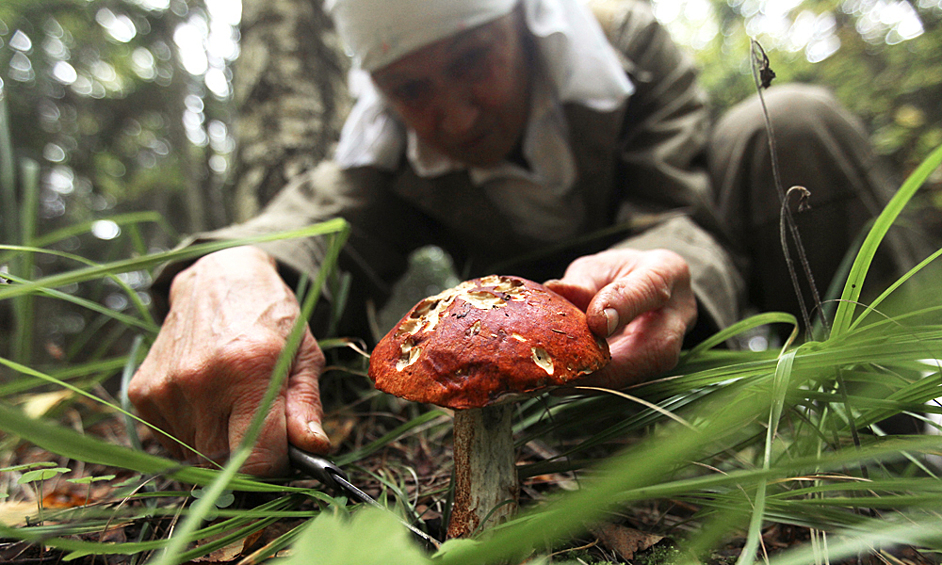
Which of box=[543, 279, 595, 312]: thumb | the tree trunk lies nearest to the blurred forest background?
the tree trunk

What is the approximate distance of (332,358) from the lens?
1550 mm

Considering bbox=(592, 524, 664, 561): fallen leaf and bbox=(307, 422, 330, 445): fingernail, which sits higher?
bbox=(307, 422, 330, 445): fingernail

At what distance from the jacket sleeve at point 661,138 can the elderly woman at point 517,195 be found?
10 mm

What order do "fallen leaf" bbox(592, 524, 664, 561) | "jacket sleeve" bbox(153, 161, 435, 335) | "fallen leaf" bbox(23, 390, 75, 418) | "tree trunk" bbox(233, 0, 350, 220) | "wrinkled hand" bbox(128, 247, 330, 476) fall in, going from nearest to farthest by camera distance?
"fallen leaf" bbox(592, 524, 664, 561) < "wrinkled hand" bbox(128, 247, 330, 476) < "fallen leaf" bbox(23, 390, 75, 418) < "jacket sleeve" bbox(153, 161, 435, 335) < "tree trunk" bbox(233, 0, 350, 220)

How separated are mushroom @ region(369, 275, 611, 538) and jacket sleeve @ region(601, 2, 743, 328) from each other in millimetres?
982

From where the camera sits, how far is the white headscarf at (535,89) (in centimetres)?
158

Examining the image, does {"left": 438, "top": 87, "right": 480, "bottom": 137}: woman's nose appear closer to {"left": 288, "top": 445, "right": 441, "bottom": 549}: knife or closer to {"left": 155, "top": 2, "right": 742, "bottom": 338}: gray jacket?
{"left": 155, "top": 2, "right": 742, "bottom": 338}: gray jacket

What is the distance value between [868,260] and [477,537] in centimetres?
82

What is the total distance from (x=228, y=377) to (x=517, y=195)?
1.46 metres

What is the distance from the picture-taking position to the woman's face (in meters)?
1.63

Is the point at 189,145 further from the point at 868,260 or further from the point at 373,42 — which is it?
the point at 868,260

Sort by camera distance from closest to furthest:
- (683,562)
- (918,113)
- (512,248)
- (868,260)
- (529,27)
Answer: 1. (683,562)
2. (868,260)
3. (529,27)
4. (512,248)
5. (918,113)

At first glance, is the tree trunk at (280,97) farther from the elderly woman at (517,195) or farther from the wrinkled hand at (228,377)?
the wrinkled hand at (228,377)

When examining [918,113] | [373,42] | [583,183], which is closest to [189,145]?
[373,42]
